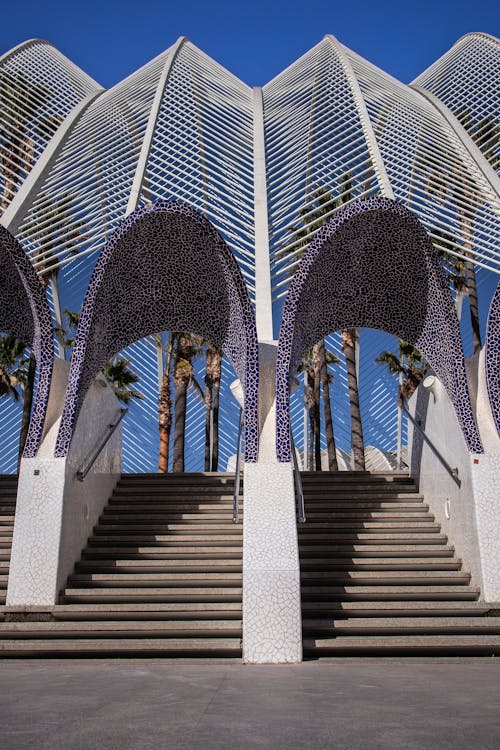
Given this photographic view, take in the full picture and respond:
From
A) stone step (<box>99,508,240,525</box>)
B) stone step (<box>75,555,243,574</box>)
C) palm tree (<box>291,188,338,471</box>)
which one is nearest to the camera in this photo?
stone step (<box>75,555,243,574</box>)

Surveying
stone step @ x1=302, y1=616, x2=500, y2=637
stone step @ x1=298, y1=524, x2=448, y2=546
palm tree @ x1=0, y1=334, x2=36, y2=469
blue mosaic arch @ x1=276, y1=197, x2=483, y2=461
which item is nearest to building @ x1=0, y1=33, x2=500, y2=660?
blue mosaic arch @ x1=276, y1=197, x2=483, y2=461

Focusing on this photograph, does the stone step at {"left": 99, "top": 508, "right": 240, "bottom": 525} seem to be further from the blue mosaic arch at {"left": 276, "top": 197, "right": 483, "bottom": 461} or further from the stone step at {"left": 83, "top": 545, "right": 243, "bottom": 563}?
the blue mosaic arch at {"left": 276, "top": 197, "right": 483, "bottom": 461}

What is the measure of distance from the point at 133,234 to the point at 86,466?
338cm

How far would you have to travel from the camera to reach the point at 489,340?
10172mm

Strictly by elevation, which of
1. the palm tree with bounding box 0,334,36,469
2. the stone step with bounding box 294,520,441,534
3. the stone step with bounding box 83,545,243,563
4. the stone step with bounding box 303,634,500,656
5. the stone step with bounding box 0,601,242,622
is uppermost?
the palm tree with bounding box 0,334,36,469

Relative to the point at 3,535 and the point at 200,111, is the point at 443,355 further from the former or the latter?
the point at 200,111

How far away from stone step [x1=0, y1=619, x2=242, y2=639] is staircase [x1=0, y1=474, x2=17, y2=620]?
104 cm

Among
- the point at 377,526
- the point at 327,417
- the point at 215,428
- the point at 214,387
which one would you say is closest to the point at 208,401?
the point at 215,428

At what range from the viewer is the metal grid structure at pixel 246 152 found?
48.3ft

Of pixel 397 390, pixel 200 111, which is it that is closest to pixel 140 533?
pixel 200 111

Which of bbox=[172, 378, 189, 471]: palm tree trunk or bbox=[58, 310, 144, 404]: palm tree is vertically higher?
bbox=[58, 310, 144, 404]: palm tree

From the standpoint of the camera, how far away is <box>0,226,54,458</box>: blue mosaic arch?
384 inches

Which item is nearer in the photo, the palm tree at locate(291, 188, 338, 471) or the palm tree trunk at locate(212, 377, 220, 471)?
the palm tree at locate(291, 188, 338, 471)

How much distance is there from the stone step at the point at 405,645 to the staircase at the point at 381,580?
0.01m
